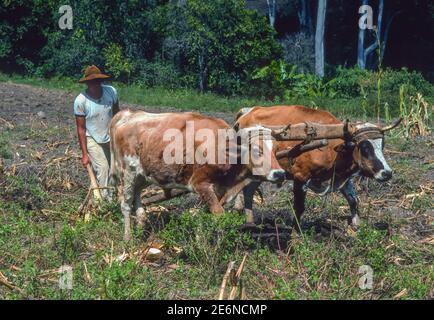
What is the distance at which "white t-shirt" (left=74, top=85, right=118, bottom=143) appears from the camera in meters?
9.90

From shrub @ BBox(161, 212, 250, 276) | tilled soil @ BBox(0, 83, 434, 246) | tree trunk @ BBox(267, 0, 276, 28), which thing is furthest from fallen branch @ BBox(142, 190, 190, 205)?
tree trunk @ BBox(267, 0, 276, 28)

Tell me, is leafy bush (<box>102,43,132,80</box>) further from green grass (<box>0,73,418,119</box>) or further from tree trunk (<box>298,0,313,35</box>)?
tree trunk (<box>298,0,313,35</box>)

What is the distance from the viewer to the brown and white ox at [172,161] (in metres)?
8.63

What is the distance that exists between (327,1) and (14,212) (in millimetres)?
22865

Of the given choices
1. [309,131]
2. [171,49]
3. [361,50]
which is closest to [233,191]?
[309,131]

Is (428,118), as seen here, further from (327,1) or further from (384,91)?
(327,1)

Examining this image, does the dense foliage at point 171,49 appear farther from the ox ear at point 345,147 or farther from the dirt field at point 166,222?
the ox ear at point 345,147

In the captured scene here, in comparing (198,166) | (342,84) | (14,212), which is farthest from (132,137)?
(342,84)

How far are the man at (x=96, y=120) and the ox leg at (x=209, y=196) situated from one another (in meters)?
1.76

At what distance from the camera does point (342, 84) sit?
2478 centimetres

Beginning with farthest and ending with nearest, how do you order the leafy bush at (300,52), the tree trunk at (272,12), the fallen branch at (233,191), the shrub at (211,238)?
the tree trunk at (272,12) → the leafy bush at (300,52) → the fallen branch at (233,191) → the shrub at (211,238)

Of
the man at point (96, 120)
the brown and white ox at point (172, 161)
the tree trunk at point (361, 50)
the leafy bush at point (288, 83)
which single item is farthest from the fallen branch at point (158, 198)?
the tree trunk at point (361, 50)

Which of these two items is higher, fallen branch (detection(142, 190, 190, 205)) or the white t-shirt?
the white t-shirt

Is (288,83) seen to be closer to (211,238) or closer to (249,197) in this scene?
(249,197)
